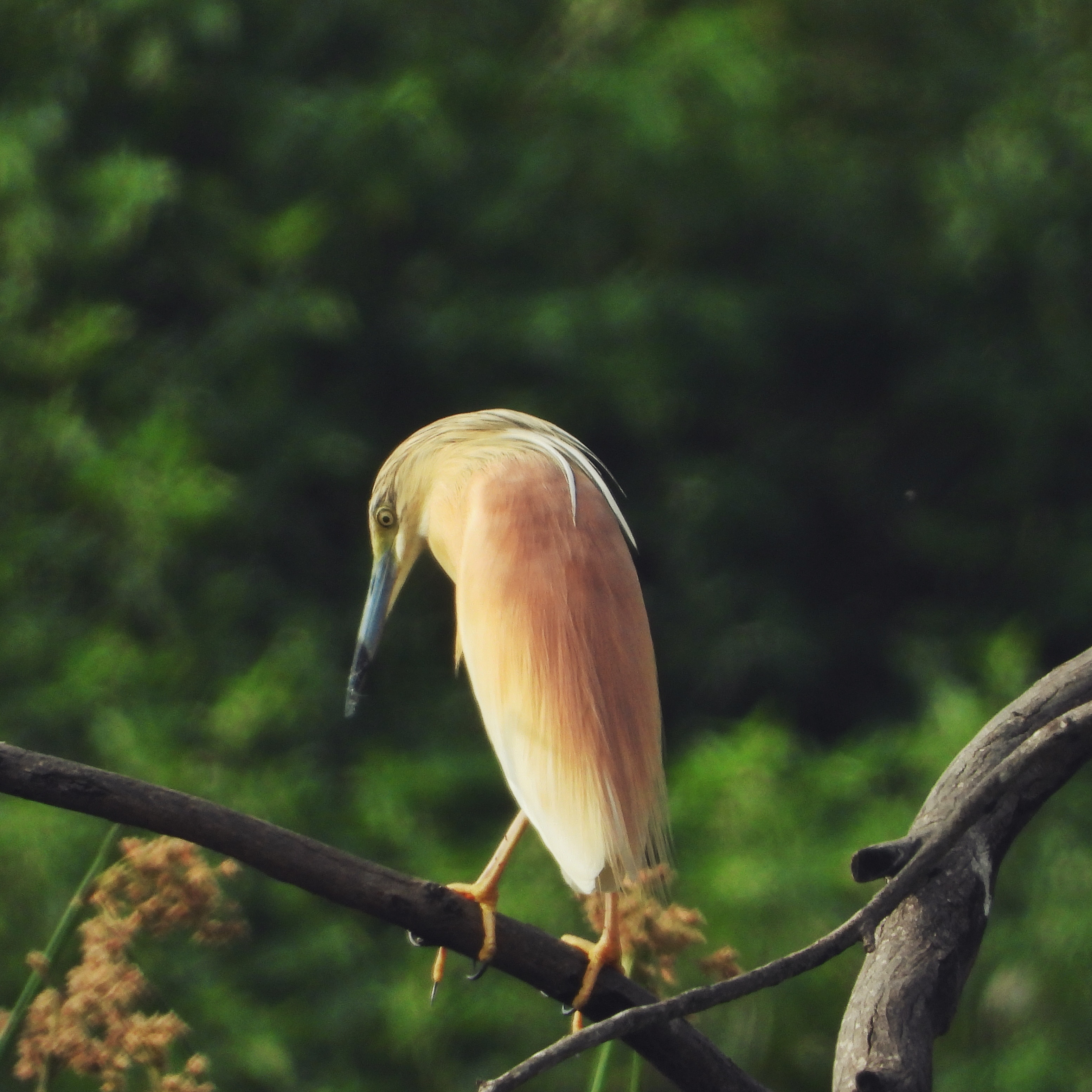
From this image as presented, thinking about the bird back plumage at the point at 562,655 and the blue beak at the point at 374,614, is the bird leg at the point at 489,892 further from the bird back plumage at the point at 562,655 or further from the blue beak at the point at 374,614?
the blue beak at the point at 374,614

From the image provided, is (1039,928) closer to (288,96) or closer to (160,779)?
(160,779)

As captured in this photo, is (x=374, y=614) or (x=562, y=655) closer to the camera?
(x=562, y=655)

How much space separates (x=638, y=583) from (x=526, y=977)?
0.29m

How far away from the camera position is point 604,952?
34.6 inches

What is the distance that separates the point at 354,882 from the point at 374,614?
17.1 inches

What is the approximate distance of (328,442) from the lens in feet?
8.09

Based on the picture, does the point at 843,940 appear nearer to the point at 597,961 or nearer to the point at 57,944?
the point at 597,961

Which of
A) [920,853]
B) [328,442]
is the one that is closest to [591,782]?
[920,853]

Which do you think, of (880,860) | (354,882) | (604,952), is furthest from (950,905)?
(354,882)

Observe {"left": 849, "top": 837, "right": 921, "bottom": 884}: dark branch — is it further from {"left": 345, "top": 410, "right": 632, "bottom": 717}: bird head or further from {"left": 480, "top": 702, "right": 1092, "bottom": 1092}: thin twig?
{"left": 345, "top": 410, "right": 632, "bottom": 717}: bird head

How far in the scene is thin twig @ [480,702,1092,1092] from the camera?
2.43ft

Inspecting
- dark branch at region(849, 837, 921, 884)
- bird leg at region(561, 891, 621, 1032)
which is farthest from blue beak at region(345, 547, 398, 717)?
dark branch at region(849, 837, 921, 884)

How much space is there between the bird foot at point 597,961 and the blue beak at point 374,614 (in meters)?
0.35

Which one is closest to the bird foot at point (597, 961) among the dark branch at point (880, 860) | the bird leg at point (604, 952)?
the bird leg at point (604, 952)
